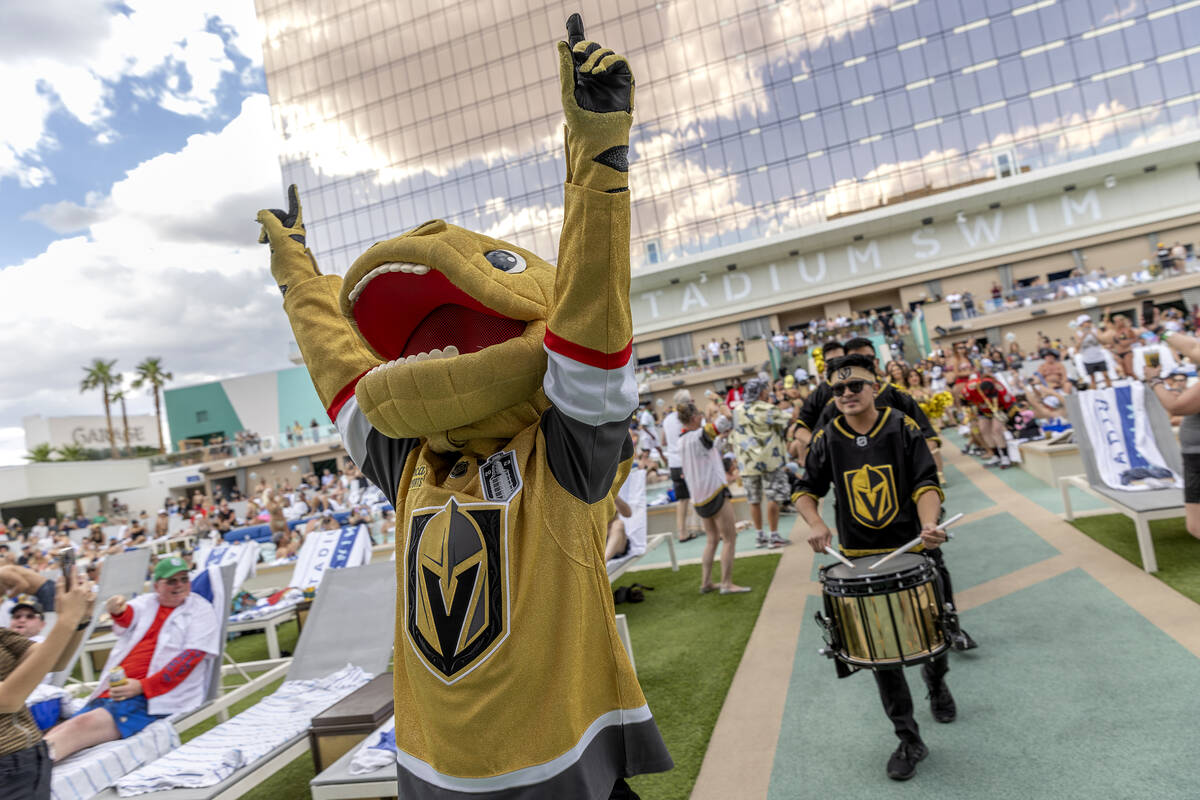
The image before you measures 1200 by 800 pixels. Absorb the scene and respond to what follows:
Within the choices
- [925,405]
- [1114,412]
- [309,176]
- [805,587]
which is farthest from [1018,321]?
[309,176]

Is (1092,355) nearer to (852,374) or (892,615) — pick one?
(852,374)

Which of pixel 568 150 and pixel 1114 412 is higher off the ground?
pixel 568 150

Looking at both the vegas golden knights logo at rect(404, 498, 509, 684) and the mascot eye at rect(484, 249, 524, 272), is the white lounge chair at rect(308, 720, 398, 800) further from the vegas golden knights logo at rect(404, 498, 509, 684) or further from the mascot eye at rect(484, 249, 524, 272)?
the mascot eye at rect(484, 249, 524, 272)

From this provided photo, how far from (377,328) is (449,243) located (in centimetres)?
37

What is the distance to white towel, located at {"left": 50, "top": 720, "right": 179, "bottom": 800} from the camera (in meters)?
3.66

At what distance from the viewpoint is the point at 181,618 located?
16.6ft

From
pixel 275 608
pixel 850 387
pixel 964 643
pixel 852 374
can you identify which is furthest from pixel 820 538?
pixel 275 608

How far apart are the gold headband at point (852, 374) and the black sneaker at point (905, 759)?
180 cm

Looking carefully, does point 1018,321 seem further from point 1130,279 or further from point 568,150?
point 568,150

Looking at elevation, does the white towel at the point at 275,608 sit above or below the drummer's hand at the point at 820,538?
below

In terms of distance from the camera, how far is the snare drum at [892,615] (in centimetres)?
301

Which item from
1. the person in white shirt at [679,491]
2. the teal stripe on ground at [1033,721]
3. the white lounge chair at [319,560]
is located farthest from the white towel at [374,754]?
the person in white shirt at [679,491]

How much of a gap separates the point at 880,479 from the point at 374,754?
9.58 ft

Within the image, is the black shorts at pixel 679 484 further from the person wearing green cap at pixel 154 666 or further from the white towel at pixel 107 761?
the white towel at pixel 107 761
